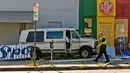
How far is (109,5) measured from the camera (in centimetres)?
2461

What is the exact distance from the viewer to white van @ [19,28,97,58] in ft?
69.6

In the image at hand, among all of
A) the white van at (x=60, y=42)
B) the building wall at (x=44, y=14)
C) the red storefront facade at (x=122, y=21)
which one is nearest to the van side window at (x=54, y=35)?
the white van at (x=60, y=42)

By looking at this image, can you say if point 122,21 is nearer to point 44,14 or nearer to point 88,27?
point 88,27

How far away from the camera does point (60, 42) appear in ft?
69.9

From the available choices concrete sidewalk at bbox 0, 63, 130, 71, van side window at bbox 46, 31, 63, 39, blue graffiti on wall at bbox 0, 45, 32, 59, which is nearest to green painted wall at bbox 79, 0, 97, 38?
van side window at bbox 46, 31, 63, 39

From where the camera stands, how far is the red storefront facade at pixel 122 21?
2477cm

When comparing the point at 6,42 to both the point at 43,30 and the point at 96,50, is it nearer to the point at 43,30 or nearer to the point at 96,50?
the point at 43,30

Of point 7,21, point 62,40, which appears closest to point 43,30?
point 62,40

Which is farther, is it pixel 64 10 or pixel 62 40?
pixel 64 10

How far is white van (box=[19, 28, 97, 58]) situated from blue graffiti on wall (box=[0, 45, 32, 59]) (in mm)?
968

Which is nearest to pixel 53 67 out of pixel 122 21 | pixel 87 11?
pixel 87 11

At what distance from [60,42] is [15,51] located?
2.98 meters

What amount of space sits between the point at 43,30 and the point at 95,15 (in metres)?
4.94

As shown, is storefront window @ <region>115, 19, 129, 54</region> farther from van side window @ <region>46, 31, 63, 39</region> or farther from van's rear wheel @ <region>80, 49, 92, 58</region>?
van side window @ <region>46, 31, 63, 39</region>
